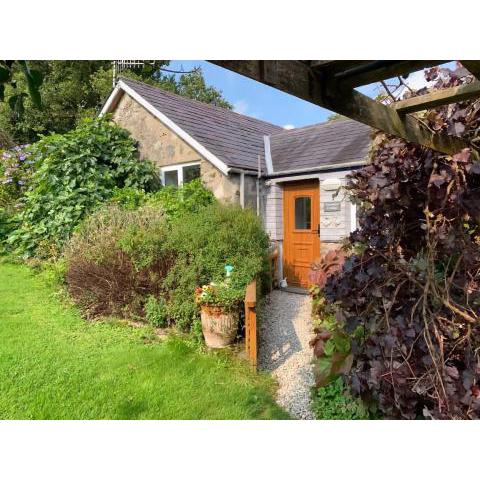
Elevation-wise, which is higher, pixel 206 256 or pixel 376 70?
pixel 376 70

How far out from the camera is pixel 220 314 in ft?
10.7

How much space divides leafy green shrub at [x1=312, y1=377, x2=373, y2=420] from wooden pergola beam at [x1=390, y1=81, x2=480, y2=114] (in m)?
1.73

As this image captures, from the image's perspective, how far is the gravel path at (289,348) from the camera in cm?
259

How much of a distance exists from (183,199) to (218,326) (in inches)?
92.7

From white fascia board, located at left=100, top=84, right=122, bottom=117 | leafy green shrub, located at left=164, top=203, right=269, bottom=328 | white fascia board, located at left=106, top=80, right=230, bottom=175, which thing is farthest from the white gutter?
white fascia board, located at left=100, top=84, right=122, bottom=117

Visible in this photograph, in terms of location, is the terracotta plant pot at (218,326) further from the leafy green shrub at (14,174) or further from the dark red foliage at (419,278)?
the leafy green shrub at (14,174)

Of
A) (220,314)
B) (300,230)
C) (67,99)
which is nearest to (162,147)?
(300,230)

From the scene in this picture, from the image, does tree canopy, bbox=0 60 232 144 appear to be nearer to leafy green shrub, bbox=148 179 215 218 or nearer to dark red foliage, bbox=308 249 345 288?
leafy green shrub, bbox=148 179 215 218

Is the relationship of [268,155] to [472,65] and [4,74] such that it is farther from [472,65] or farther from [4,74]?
[4,74]

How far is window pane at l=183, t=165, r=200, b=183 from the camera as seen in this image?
5449 millimetres

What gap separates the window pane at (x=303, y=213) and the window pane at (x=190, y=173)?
1.69 meters
